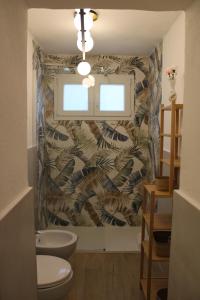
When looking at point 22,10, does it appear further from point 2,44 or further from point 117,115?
point 117,115

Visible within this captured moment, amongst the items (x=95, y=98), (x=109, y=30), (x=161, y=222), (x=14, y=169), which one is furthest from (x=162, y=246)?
(x=95, y=98)

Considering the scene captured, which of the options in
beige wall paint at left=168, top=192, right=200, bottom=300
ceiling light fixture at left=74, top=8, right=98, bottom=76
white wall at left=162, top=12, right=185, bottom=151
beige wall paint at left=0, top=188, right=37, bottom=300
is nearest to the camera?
beige wall paint at left=0, top=188, right=37, bottom=300

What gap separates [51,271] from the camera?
2.05 m

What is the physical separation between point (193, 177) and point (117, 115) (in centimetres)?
257

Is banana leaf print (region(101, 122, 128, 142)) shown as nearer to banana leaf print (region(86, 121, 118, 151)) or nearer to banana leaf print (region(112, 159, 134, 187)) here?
→ banana leaf print (region(86, 121, 118, 151))

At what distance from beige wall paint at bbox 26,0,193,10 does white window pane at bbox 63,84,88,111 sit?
8.04 feet

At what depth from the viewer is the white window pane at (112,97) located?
3838 mm

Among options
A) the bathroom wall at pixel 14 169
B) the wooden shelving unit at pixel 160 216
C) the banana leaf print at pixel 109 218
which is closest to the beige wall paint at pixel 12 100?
the bathroom wall at pixel 14 169

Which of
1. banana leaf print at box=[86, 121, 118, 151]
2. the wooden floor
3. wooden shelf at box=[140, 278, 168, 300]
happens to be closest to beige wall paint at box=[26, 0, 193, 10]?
wooden shelf at box=[140, 278, 168, 300]

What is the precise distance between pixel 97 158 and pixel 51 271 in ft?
6.44

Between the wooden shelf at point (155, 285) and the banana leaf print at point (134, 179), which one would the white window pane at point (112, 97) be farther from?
the wooden shelf at point (155, 285)

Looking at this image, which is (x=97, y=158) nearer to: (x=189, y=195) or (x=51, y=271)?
(x=51, y=271)

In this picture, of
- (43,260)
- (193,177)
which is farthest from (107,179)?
(193,177)

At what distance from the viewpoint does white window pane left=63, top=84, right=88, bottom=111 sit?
3826 mm
